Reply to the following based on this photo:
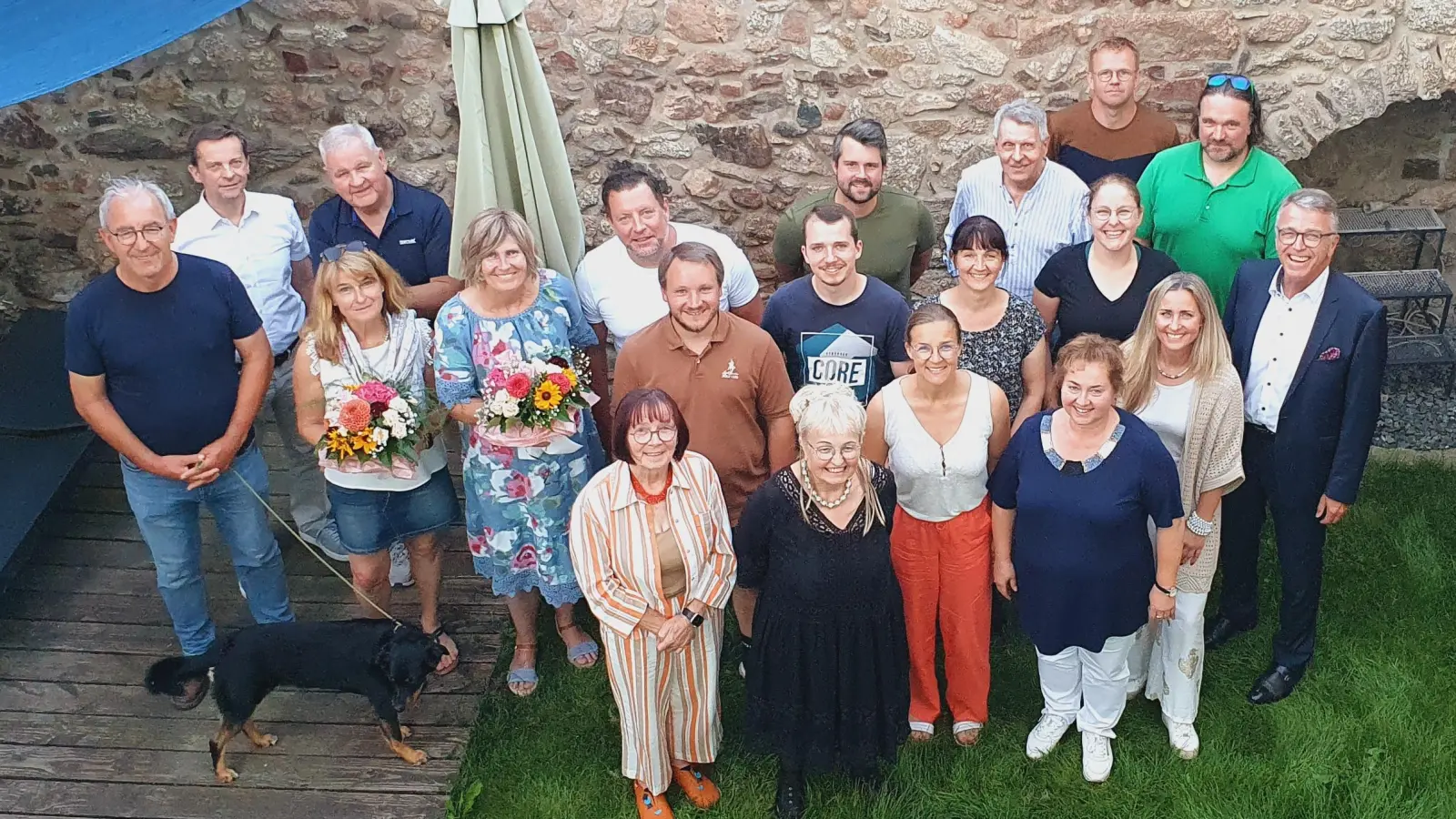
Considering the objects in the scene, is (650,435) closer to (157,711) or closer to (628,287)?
(628,287)

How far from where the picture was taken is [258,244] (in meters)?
5.19

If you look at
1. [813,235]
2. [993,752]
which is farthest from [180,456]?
[993,752]

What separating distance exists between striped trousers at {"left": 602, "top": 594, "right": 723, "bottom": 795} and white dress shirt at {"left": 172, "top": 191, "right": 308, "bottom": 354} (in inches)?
85.6

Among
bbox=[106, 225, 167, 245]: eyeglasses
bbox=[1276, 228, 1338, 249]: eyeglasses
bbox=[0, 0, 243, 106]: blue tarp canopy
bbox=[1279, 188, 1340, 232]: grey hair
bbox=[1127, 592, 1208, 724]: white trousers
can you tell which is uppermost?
bbox=[0, 0, 243, 106]: blue tarp canopy

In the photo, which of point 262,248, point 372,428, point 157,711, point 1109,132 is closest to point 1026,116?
point 1109,132

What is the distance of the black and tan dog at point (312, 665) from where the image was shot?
4340 mm

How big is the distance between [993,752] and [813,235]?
1.99 meters

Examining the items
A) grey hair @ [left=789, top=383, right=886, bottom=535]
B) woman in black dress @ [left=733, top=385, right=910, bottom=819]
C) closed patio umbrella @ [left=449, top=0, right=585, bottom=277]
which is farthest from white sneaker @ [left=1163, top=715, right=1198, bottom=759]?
closed patio umbrella @ [left=449, top=0, right=585, bottom=277]

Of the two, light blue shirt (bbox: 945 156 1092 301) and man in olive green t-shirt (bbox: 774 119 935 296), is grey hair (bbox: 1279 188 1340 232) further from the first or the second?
man in olive green t-shirt (bbox: 774 119 935 296)

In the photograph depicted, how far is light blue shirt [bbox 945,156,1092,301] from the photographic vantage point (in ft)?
16.6

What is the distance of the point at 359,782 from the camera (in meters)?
4.50

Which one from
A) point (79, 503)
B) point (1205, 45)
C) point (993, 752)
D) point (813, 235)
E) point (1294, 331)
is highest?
point (1205, 45)

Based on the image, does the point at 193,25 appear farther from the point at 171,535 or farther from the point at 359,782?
the point at 359,782

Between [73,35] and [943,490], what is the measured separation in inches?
159
